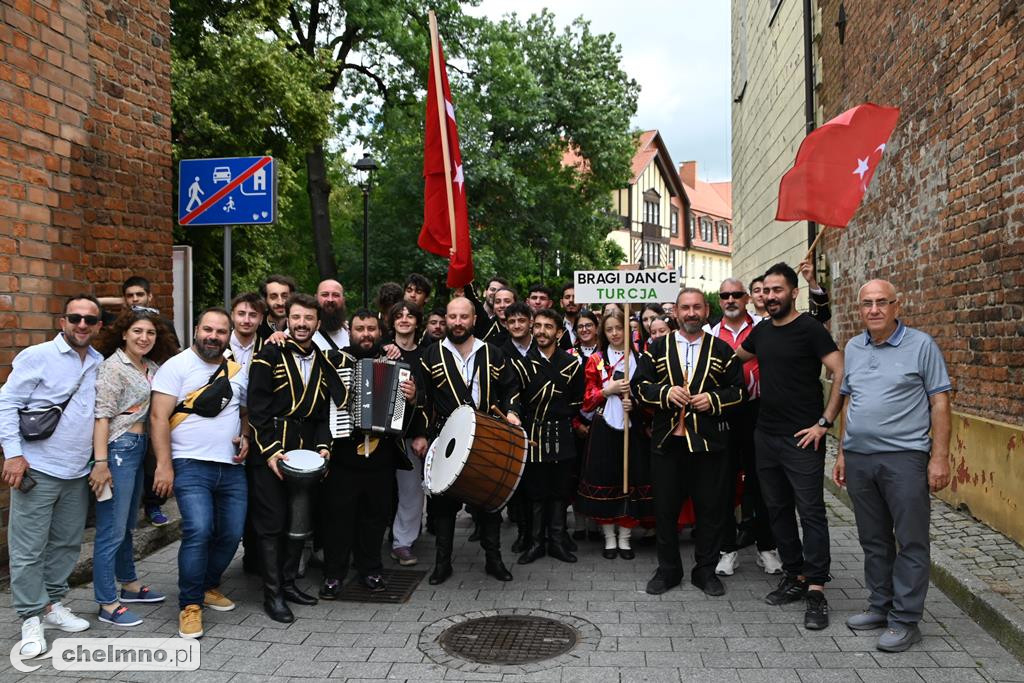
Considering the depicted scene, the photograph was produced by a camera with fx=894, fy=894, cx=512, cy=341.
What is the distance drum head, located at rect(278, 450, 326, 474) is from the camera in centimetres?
546

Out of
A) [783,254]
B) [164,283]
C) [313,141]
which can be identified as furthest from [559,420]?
[313,141]

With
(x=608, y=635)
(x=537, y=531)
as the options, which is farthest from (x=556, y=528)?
(x=608, y=635)

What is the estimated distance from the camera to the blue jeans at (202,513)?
5309 mm

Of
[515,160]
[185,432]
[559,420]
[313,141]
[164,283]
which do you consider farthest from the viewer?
[515,160]

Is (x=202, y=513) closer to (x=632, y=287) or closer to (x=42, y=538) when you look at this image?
(x=42, y=538)

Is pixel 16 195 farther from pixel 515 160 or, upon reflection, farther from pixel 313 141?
pixel 515 160

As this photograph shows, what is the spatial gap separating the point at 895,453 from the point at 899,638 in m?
1.00

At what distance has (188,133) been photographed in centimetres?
1619

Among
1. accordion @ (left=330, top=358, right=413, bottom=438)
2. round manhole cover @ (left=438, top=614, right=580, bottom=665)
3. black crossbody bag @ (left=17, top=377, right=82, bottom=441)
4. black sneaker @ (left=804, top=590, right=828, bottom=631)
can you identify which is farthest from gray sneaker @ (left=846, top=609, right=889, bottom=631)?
black crossbody bag @ (left=17, top=377, right=82, bottom=441)

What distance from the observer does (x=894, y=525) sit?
16.8 ft

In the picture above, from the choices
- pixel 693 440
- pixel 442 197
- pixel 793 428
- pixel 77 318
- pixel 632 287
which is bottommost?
pixel 693 440

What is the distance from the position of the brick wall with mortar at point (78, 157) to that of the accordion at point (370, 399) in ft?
7.84

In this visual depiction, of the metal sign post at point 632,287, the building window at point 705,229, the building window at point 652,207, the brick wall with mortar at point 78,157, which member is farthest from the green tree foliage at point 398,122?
the building window at point 705,229

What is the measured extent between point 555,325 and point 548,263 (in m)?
24.0
